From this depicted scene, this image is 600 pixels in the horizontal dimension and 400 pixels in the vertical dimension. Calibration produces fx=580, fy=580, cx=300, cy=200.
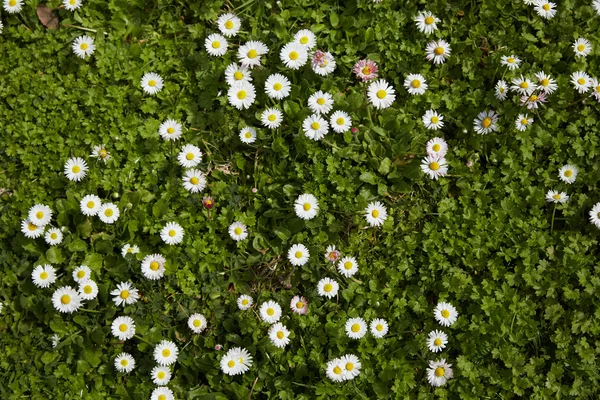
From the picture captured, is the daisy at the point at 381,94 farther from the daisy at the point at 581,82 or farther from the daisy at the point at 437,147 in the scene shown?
the daisy at the point at 581,82

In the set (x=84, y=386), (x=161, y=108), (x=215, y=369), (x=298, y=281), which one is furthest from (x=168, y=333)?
(x=161, y=108)

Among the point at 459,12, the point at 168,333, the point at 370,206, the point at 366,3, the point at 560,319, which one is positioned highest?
the point at 459,12

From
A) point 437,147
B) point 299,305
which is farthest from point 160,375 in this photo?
point 437,147

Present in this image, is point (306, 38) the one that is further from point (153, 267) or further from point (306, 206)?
point (153, 267)

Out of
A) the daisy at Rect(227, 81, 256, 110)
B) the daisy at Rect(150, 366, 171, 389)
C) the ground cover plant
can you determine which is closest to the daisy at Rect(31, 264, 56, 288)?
the ground cover plant

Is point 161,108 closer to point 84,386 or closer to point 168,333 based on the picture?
point 168,333

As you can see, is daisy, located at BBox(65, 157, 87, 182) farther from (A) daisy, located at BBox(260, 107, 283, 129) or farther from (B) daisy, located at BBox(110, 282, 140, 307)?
(A) daisy, located at BBox(260, 107, 283, 129)
